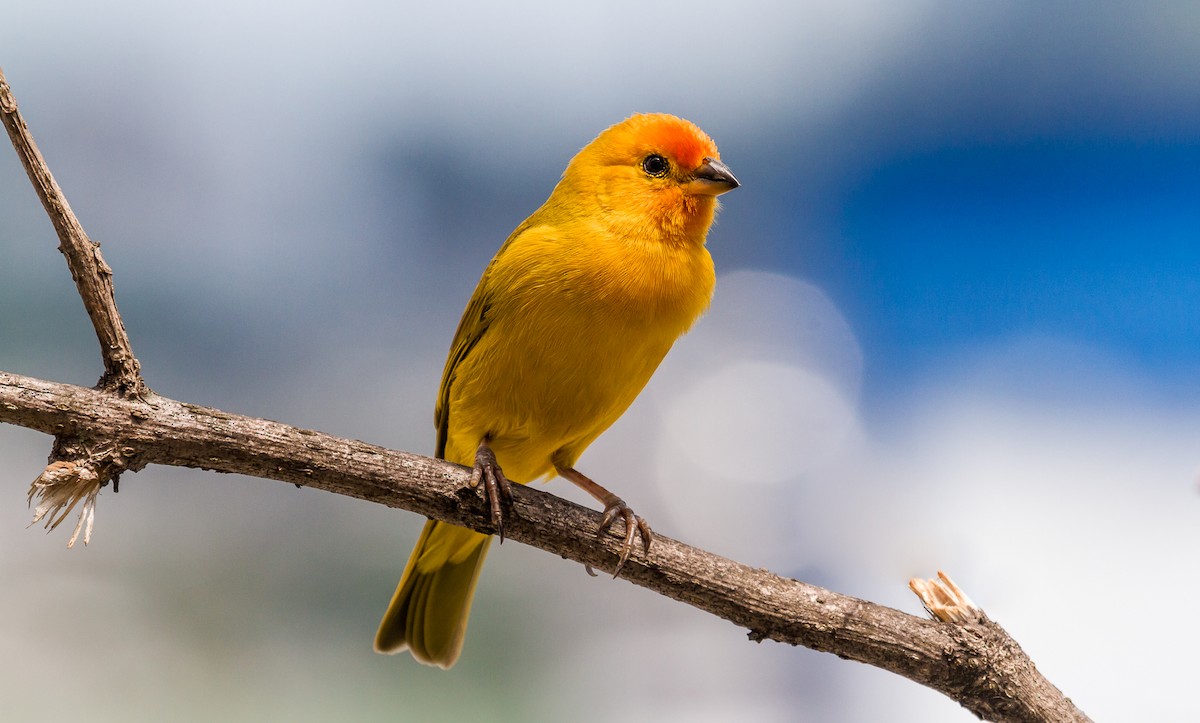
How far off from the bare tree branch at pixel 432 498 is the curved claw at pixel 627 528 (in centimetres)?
2

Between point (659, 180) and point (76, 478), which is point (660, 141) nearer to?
point (659, 180)

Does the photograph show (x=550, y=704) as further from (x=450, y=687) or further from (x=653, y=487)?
(x=653, y=487)

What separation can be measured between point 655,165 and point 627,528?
945 millimetres

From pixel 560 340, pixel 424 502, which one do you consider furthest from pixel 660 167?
pixel 424 502

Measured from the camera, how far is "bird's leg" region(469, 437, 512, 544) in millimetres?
2225

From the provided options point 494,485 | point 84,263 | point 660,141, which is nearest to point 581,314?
point 494,485

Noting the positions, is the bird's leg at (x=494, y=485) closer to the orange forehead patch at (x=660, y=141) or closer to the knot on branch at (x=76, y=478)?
the knot on branch at (x=76, y=478)

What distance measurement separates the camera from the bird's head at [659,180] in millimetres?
2500

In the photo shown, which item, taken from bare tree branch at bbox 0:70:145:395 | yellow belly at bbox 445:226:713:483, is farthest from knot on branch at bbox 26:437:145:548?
yellow belly at bbox 445:226:713:483

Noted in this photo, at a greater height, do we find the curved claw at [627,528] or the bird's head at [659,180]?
the bird's head at [659,180]

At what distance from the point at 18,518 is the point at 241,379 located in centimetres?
86

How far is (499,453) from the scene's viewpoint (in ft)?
8.45

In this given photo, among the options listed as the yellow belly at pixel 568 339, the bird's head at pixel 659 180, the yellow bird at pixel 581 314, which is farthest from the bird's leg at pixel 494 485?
the bird's head at pixel 659 180

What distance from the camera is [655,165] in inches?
101
